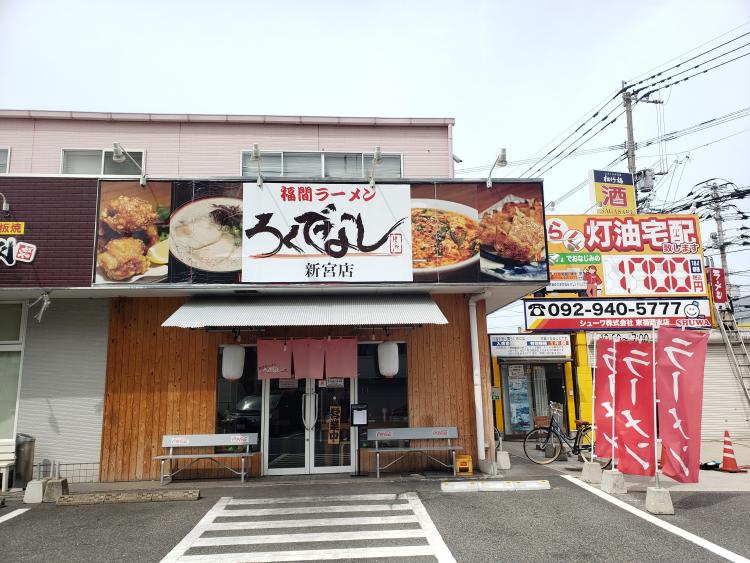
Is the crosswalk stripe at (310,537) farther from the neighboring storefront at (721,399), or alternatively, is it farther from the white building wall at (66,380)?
the neighboring storefront at (721,399)

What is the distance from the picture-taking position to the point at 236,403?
35.7 ft

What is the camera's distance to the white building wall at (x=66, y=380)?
34.4 feet

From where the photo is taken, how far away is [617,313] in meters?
15.4

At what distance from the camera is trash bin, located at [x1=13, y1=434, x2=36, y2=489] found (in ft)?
33.0

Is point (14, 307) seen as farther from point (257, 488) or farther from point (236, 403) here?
point (257, 488)

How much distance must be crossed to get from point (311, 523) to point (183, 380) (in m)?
4.65

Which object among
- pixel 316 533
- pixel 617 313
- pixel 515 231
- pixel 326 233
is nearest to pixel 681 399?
pixel 515 231

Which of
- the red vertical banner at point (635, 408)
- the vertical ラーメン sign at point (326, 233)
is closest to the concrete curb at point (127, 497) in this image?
the vertical ラーメン sign at point (326, 233)

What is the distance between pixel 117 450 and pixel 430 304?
6915 mm

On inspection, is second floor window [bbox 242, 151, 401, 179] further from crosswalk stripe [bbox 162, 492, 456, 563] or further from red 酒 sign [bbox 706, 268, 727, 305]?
red 酒 sign [bbox 706, 268, 727, 305]

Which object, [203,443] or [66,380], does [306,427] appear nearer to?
[203,443]

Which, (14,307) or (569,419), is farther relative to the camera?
(569,419)

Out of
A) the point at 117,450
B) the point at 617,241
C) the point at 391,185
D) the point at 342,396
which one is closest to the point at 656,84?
the point at 617,241

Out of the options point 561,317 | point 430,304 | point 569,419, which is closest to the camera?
point 430,304
